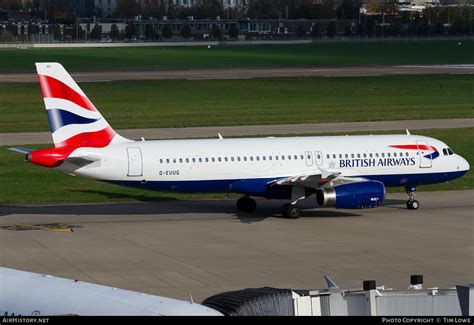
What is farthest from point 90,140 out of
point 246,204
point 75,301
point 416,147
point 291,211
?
point 75,301

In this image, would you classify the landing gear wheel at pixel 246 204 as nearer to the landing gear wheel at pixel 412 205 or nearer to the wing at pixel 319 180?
the wing at pixel 319 180

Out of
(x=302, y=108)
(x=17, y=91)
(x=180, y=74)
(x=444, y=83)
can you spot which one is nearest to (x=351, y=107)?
(x=302, y=108)

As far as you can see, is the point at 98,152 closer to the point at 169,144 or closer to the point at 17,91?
the point at 169,144

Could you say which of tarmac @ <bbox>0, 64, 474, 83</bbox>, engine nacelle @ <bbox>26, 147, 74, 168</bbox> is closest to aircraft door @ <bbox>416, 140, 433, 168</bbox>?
engine nacelle @ <bbox>26, 147, 74, 168</bbox>

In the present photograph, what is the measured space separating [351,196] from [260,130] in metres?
34.2

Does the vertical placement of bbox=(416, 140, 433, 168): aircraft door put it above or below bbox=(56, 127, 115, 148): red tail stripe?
below

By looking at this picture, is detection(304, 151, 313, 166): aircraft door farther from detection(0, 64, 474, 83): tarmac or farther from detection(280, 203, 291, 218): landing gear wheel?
detection(0, 64, 474, 83): tarmac

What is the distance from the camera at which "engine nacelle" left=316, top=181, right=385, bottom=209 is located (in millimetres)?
42719

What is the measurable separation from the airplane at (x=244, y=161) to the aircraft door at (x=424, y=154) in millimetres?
43

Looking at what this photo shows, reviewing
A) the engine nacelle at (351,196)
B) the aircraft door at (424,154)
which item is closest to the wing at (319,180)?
the engine nacelle at (351,196)

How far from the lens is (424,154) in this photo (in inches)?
1839

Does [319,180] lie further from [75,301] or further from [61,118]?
[75,301]

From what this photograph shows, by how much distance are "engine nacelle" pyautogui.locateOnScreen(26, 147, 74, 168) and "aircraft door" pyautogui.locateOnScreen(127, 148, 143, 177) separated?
237cm

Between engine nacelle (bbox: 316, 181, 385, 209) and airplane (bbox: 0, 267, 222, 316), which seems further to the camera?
engine nacelle (bbox: 316, 181, 385, 209)
